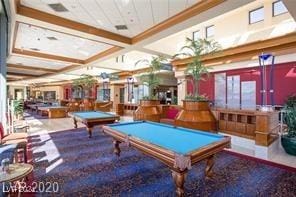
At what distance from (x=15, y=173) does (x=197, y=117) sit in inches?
161

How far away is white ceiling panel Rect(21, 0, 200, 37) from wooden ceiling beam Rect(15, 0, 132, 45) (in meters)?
0.13

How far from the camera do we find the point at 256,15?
9.23 metres

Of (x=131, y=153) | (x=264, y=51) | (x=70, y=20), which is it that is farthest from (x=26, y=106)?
(x=264, y=51)

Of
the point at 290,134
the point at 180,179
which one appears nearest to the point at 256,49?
the point at 290,134

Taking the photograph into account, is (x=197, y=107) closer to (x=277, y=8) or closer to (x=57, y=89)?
(x=277, y=8)

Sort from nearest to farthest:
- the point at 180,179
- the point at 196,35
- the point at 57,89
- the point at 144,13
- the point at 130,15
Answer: the point at 180,179 → the point at 144,13 → the point at 130,15 → the point at 196,35 → the point at 57,89

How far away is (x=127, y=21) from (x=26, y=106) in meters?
19.1

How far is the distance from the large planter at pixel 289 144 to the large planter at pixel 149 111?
4009 millimetres

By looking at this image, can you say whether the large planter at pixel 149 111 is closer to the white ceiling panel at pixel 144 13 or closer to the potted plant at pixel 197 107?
the potted plant at pixel 197 107

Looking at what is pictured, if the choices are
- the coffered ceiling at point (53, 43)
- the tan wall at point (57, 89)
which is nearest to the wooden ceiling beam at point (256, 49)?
the coffered ceiling at point (53, 43)

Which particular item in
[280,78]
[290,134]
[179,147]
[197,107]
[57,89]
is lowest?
[290,134]

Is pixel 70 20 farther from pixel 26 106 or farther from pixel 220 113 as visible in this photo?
pixel 26 106

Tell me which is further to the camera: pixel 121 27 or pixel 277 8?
pixel 277 8

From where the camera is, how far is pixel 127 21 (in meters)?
6.03
